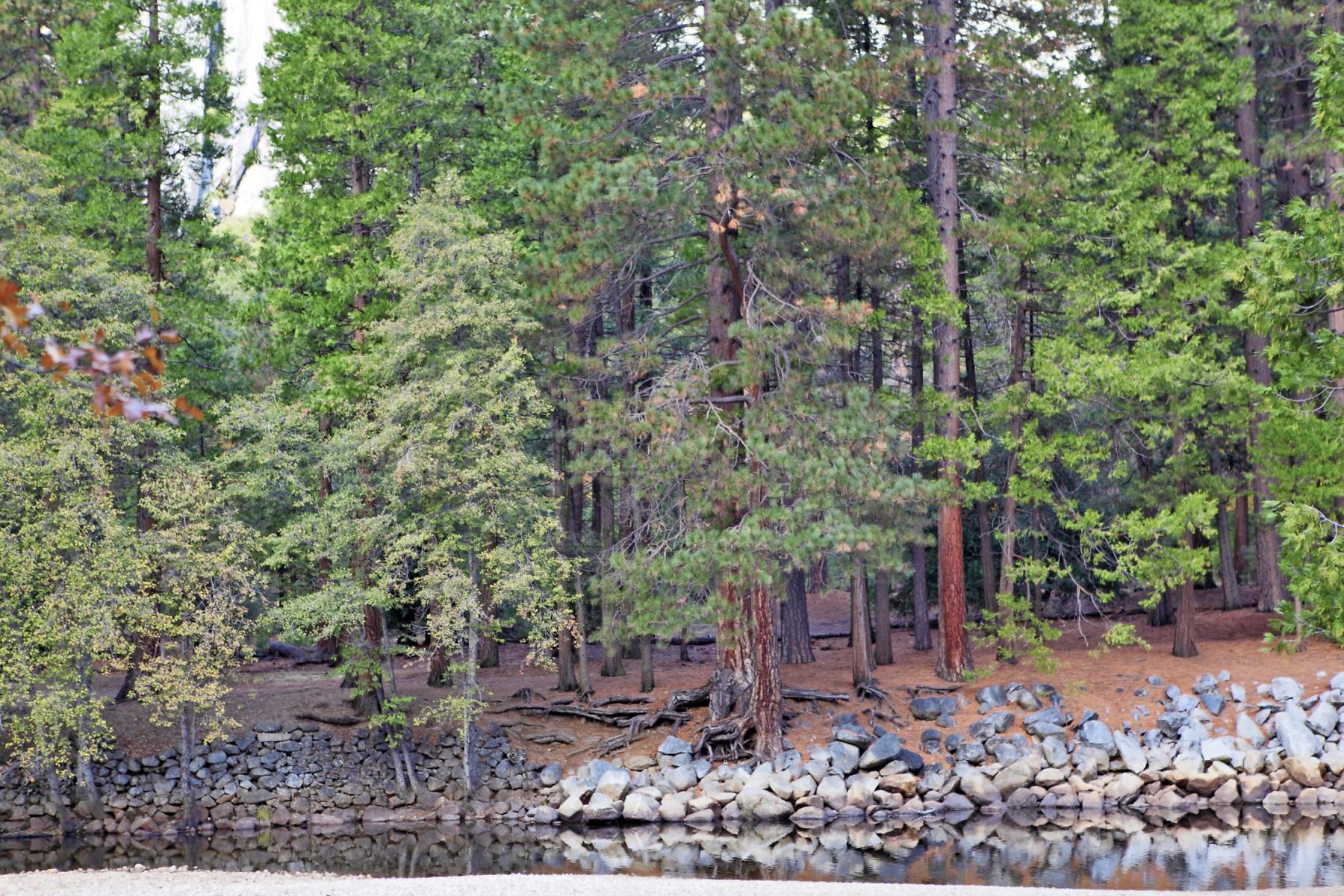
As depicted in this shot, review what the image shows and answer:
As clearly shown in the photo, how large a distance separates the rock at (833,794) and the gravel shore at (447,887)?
5.77m

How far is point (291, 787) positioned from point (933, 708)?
36.1 ft

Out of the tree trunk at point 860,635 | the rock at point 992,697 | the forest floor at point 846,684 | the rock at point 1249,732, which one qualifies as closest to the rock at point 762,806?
the forest floor at point 846,684

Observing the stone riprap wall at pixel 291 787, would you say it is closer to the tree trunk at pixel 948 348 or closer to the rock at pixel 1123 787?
the tree trunk at pixel 948 348

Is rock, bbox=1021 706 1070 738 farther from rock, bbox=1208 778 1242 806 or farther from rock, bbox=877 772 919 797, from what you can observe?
rock, bbox=1208 778 1242 806

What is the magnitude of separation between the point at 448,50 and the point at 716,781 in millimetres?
14540

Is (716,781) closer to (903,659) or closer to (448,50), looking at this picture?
(903,659)

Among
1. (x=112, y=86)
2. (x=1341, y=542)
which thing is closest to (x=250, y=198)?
(x=112, y=86)

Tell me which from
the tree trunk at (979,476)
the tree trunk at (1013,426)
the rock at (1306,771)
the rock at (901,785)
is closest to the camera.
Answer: the rock at (1306,771)

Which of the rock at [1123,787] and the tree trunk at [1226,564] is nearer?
the rock at [1123,787]

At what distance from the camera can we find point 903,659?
82.1 feet

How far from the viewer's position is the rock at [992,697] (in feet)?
68.6

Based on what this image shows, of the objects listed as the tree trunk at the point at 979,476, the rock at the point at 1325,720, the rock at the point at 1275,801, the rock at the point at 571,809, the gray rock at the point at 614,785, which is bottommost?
the rock at the point at 571,809

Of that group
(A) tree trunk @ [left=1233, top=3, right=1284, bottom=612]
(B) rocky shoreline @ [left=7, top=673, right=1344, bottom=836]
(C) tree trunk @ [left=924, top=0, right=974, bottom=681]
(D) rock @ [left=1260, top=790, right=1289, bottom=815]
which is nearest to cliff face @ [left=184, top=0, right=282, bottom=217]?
(B) rocky shoreline @ [left=7, top=673, right=1344, bottom=836]

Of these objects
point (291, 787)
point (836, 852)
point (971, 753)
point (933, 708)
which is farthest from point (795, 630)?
point (291, 787)
